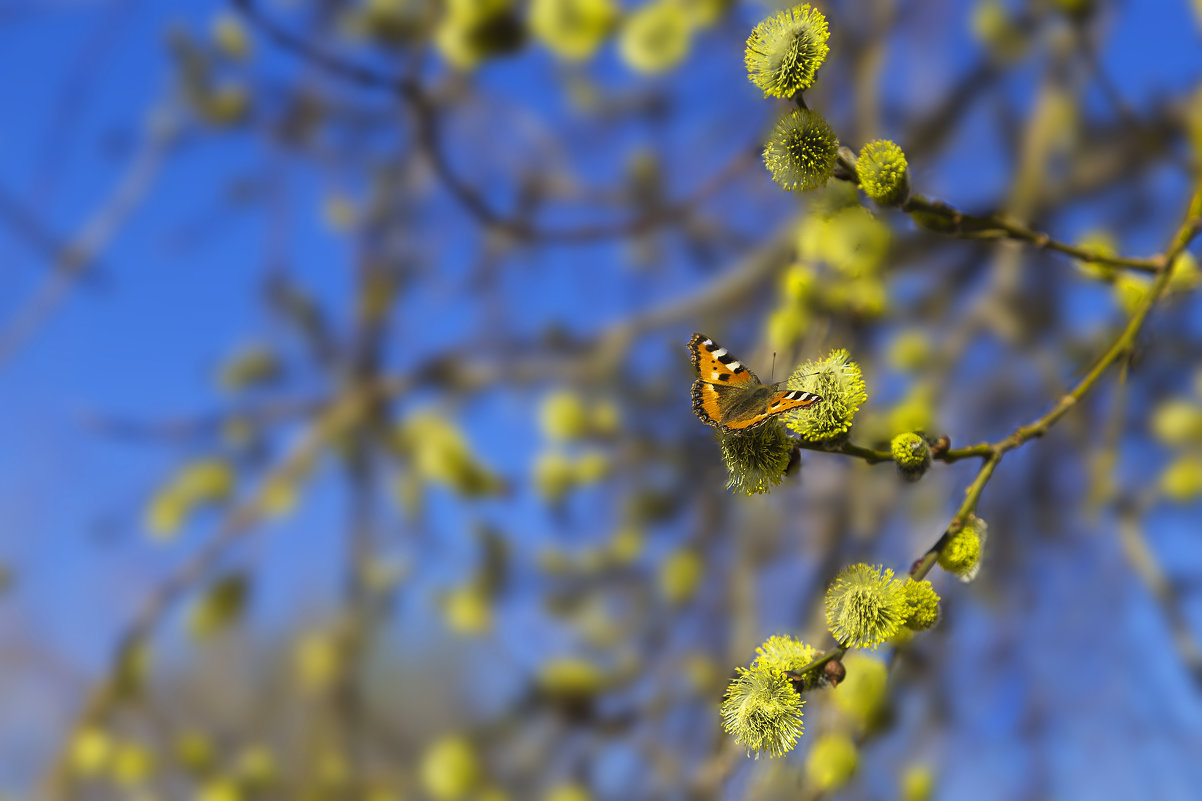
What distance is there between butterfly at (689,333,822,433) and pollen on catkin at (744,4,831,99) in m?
0.06

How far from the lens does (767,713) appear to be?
17 cm

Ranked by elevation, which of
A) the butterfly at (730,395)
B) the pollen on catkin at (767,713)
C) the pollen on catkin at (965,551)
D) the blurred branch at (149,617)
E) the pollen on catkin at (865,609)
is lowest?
the pollen on catkin at (767,713)

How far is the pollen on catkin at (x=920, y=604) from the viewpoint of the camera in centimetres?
18

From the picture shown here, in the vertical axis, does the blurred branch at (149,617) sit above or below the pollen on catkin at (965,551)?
above

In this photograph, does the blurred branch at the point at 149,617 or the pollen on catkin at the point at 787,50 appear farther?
the blurred branch at the point at 149,617

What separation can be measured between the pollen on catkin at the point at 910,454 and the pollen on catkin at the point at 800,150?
0.06 meters

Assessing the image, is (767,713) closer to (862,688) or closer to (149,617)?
(862,688)

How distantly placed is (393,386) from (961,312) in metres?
0.51

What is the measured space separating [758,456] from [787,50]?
8 cm

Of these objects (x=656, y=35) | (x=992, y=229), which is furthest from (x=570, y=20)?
(x=992, y=229)

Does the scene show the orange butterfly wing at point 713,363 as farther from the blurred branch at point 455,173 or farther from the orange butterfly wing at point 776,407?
the blurred branch at point 455,173

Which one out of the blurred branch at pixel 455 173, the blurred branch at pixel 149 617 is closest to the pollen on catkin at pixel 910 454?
the blurred branch at pixel 455 173

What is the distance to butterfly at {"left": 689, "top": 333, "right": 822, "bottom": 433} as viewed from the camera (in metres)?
0.17

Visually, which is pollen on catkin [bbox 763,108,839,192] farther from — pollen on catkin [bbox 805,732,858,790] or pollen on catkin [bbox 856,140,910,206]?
pollen on catkin [bbox 805,732,858,790]
